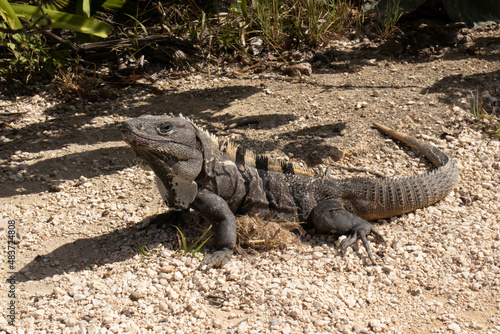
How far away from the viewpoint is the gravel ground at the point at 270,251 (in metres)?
3.29

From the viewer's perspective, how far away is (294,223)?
4.18 metres

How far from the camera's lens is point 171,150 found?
374cm

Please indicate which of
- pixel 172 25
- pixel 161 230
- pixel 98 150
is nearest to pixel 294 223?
pixel 161 230

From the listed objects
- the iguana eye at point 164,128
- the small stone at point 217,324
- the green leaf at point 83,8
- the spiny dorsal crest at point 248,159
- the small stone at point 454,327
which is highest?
the green leaf at point 83,8

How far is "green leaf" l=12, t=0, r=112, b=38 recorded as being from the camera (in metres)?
6.00

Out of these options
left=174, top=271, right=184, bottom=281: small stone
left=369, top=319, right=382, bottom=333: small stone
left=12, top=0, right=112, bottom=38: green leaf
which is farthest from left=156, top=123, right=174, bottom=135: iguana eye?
left=12, top=0, right=112, bottom=38: green leaf

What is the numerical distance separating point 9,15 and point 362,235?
4.62m

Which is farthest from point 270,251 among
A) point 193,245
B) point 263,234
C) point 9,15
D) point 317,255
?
point 9,15

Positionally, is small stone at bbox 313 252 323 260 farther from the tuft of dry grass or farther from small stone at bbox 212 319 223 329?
small stone at bbox 212 319 223 329

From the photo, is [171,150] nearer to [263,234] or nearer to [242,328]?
[263,234]

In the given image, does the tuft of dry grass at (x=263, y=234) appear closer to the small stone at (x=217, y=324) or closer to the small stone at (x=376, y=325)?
the small stone at (x=217, y=324)

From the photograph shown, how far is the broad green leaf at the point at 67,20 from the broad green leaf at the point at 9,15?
0.14 meters

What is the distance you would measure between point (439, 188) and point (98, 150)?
360 centimetres

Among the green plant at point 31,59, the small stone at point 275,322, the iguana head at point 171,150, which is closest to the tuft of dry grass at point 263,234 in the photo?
the iguana head at point 171,150
